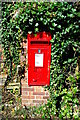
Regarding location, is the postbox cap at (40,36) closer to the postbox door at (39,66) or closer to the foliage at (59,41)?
the foliage at (59,41)

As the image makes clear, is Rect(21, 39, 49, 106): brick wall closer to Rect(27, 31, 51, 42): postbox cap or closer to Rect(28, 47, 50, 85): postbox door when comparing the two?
Rect(28, 47, 50, 85): postbox door

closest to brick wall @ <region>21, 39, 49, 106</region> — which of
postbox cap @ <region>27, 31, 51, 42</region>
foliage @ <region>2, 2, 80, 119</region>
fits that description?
foliage @ <region>2, 2, 80, 119</region>

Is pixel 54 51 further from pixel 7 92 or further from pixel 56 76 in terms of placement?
pixel 7 92

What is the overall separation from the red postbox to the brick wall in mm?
Answer: 157

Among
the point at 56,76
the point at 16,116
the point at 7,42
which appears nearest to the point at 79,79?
the point at 56,76

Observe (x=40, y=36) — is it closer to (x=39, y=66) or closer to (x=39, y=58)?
(x=39, y=58)

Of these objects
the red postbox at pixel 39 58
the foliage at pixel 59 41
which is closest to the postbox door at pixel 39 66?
the red postbox at pixel 39 58

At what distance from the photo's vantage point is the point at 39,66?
3.83 metres

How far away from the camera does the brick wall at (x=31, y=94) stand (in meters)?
4.05

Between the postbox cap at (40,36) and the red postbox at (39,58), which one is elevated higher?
the postbox cap at (40,36)

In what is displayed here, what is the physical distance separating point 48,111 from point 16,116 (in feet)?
1.96

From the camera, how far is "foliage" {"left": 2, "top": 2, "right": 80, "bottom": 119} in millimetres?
3631

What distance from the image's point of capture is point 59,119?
3.89 m

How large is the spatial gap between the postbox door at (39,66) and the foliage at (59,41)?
0.12 m
